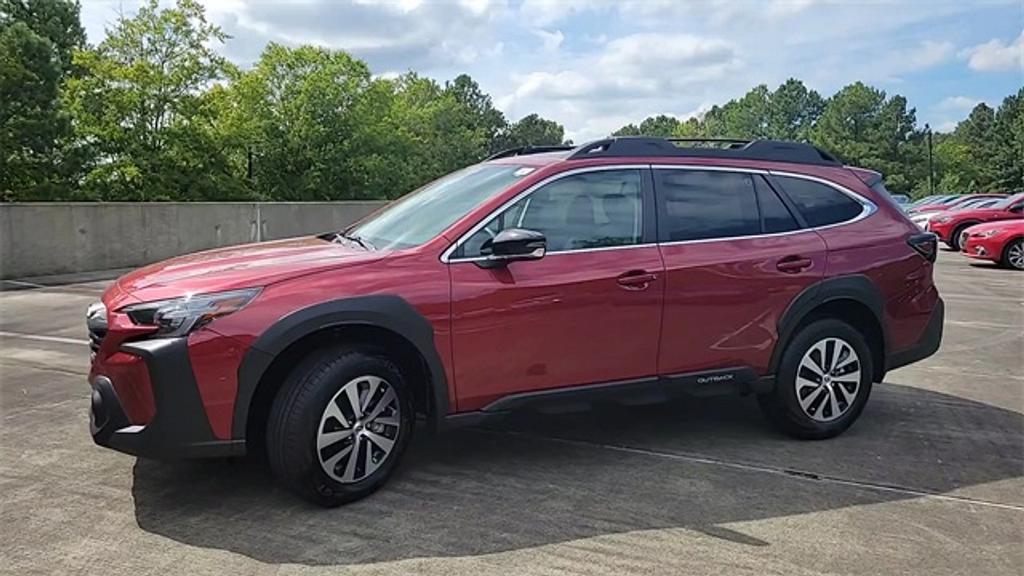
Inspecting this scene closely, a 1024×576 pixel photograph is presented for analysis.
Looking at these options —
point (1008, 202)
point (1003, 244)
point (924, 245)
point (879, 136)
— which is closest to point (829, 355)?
point (924, 245)

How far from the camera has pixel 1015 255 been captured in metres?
15.7

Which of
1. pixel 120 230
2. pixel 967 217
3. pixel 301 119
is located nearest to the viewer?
pixel 120 230

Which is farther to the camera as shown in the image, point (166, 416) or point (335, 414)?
point (335, 414)

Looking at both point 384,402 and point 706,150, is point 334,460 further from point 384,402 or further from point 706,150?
point 706,150

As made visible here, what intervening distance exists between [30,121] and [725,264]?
77.5 ft

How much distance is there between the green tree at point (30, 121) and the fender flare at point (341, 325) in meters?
22.9

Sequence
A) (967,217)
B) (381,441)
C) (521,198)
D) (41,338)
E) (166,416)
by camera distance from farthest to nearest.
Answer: (967,217), (41,338), (521,198), (381,441), (166,416)

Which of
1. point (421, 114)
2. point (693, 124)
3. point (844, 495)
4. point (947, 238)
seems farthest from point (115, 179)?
point (693, 124)

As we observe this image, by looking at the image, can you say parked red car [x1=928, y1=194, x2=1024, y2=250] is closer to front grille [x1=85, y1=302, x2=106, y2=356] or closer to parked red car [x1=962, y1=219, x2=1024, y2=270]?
parked red car [x1=962, y1=219, x2=1024, y2=270]

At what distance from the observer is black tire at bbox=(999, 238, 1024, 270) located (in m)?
15.7

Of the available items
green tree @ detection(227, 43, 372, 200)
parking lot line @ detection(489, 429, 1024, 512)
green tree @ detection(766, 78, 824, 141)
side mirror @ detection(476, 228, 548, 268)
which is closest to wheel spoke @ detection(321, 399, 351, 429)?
side mirror @ detection(476, 228, 548, 268)

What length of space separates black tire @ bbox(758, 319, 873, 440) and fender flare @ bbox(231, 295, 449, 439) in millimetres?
2059

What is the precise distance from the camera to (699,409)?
543 centimetres

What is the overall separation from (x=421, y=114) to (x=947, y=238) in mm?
40926
